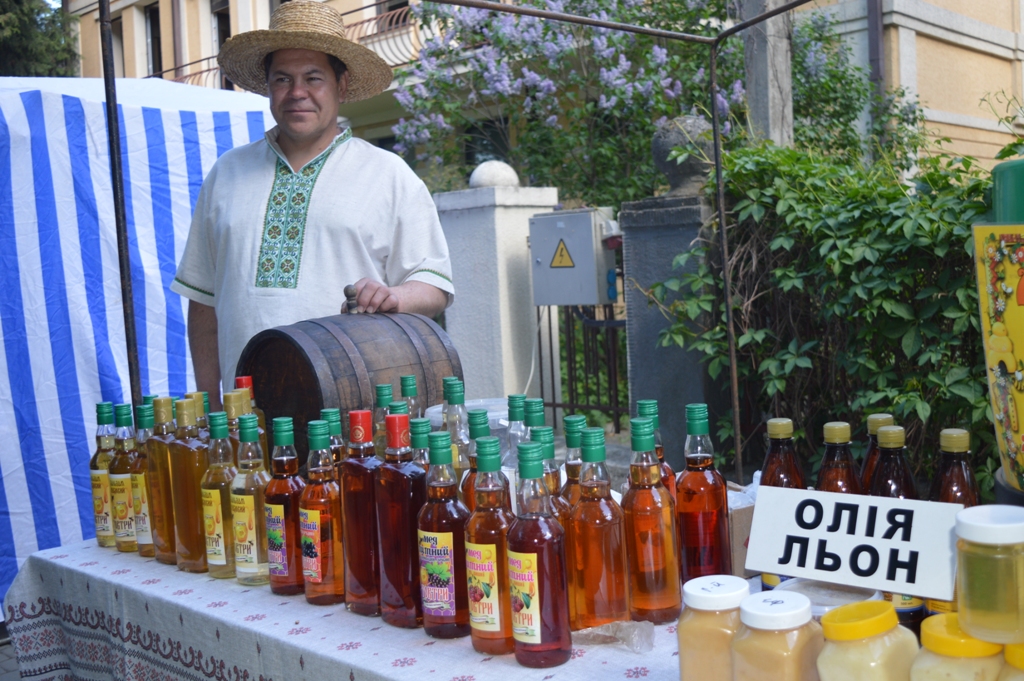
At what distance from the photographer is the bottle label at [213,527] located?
1838 mm

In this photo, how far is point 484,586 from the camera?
53.9 inches

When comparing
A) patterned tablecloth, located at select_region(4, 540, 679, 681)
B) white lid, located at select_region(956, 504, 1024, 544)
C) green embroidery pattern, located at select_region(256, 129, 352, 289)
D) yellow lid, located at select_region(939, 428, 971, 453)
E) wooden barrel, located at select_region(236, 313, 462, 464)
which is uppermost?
green embroidery pattern, located at select_region(256, 129, 352, 289)

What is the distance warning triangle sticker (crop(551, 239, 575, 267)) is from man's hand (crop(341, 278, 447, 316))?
2.66 metres

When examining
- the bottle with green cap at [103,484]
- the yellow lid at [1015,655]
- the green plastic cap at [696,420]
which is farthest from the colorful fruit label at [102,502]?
the yellow lid at [1015,655]

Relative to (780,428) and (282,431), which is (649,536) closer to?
(780,428)

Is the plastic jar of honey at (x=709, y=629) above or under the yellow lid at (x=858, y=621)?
under

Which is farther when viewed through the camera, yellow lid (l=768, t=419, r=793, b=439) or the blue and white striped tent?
the blue and white striped tent

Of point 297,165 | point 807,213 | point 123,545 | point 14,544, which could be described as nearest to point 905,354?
point 807,213

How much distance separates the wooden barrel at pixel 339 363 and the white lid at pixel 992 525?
1430 mm

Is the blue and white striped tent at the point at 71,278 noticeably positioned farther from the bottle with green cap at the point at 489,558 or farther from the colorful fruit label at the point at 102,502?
the bottle with green cap at the point at 489,558

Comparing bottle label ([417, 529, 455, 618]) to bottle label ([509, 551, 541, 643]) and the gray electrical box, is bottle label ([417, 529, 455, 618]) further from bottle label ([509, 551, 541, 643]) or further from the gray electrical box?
the gray electrical box

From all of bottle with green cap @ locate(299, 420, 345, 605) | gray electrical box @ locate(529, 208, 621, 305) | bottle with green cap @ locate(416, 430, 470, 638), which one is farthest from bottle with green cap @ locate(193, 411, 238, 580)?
gray electrical box @ locate(529, 208, 621, 305)

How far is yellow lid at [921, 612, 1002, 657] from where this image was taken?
0.91 meters

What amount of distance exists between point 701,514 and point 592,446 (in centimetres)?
27
